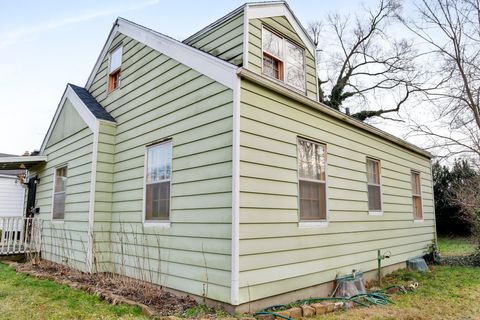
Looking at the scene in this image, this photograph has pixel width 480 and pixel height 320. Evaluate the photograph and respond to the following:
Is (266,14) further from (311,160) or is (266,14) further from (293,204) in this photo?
(293,204)

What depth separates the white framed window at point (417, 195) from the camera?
9422mm

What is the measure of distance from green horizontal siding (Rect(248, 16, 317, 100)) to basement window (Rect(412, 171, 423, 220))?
4555 millimetres

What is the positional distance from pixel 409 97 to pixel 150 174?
1714cm

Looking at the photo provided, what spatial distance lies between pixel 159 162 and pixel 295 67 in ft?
11.1

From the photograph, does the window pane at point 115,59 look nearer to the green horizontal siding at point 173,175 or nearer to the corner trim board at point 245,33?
the green horizontal siding at point 173,175

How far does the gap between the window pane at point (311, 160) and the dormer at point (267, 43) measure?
48.6 inches

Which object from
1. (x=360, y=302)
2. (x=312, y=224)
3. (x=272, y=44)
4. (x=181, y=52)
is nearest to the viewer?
(x=360, y=302)

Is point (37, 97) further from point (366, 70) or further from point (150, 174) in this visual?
point (366, 70)

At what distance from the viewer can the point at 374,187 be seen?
7480mm

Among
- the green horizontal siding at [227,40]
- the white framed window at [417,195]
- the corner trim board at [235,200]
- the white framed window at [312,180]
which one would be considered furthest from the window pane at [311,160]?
the white framed window at [417,195]

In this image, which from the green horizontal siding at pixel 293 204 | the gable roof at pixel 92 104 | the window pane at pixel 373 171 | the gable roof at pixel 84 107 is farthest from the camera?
the window pane at pixel 373 171

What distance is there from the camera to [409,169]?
30.3 ft

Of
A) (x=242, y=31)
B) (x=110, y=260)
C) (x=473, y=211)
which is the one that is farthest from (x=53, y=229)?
(x=473, y=211)

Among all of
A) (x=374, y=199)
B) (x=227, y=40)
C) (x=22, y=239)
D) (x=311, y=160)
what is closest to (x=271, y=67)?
(x=227, y=40)
